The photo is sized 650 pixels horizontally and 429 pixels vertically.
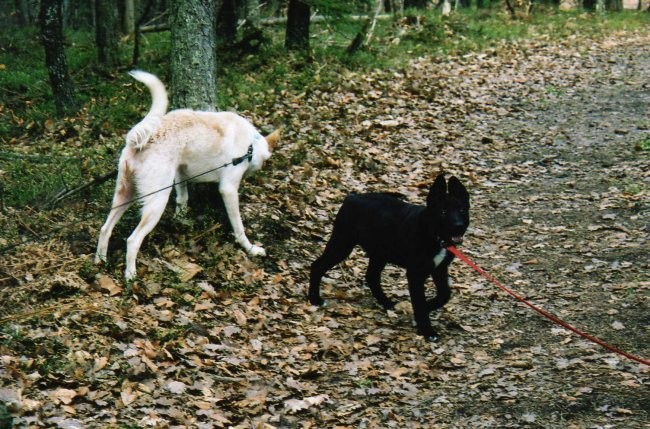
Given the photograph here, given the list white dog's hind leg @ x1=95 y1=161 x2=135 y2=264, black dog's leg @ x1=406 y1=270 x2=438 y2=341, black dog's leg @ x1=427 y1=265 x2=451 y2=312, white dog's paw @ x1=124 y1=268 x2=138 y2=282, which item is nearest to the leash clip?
white dog's hind leg @ x1=95 y1=161 x2=135 y2=264

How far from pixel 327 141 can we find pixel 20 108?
5.79 m

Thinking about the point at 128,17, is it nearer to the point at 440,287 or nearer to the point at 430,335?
the point at 440,287

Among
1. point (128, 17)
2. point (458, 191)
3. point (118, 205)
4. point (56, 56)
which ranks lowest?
point (118, 205)

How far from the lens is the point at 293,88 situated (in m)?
13.8

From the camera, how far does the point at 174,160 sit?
24.2 ft

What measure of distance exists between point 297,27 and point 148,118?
977 cm

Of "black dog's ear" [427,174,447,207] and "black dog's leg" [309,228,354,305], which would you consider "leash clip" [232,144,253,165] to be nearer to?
"black dog's leg" [309,228,354,305]

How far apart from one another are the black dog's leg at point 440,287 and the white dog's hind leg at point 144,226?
3019 mm

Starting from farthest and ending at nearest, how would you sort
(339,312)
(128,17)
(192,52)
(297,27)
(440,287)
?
1. (128,17)
2. (297,27)
3. (192,52)
4. (339,312)
5. (440,287)

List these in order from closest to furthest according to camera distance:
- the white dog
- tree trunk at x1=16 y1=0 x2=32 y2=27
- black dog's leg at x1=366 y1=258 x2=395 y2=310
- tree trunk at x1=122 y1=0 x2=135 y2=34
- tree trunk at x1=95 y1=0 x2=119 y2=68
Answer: the white dog, black dog's leg at x1=366 y1=258 x2=395 y2=310, tree trunk at x1=95 y1=0 x2=119 y2=68, tree trunk at x1=122 y1=0 x2=135 y2=34, tree trunk at x1=16 y1=0 x2=32 y2=27

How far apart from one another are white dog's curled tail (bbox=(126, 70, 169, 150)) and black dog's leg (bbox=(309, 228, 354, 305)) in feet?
7.46

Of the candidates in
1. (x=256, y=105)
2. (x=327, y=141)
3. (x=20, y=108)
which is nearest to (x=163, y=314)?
(x=327, y=141)

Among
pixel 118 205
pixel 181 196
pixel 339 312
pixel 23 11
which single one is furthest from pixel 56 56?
pixel 23 11

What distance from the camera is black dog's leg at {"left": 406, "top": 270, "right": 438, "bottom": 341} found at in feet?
22.0
